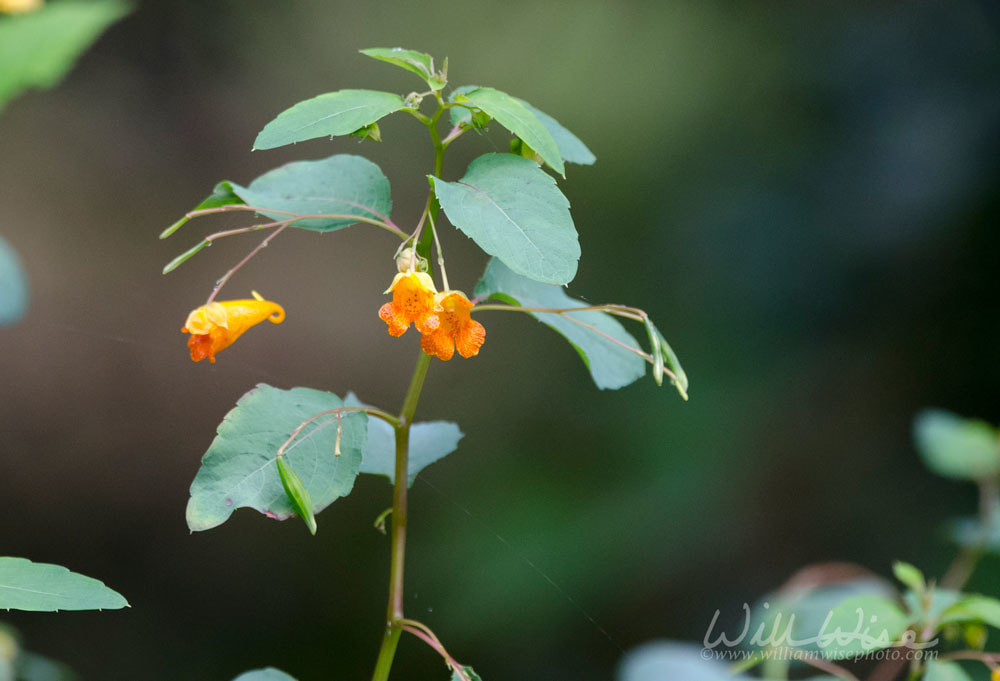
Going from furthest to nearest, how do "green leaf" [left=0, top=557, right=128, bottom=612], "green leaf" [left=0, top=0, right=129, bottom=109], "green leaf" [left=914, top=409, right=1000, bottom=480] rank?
"green leaf" [left=914, top=409, right=1000, bottom=480] < "green leaf" [left=0, top=557, right=128, bottom=612] < "green leaf" [left=0, top=0, right=129, bottom=109]

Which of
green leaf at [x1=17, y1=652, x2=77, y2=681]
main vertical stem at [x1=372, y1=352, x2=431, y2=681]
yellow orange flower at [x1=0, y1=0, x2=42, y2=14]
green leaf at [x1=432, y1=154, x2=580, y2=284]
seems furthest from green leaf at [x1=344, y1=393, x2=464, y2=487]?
green leaf at [x1=17, y1=652, x2=77, y2=681]

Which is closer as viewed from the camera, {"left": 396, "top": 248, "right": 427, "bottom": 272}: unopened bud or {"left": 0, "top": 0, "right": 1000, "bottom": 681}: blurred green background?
{"left": 396, "top": 248, "right": 427, "bottom": 272}: unopened bud

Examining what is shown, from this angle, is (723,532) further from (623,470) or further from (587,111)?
(587,111)

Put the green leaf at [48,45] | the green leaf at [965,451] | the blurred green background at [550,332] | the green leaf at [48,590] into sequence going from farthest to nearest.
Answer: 1. the blurred green background at [550,332]
2. the green leaf at [965,451]
3. the green leaf at [48,590]
4. the green leaf at [48,45]

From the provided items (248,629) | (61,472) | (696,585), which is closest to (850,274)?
(696,585)

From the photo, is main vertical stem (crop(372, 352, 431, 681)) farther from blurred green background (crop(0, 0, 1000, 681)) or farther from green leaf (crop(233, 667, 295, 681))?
blurred green background (crop(0, 0, 1000, 681))

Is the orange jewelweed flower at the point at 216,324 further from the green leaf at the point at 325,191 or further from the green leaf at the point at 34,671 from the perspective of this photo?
the green leaf at the point at 34,671

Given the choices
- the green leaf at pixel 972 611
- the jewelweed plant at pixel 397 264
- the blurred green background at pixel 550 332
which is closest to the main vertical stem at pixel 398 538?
the jewelweed plant at pixel 397 264
